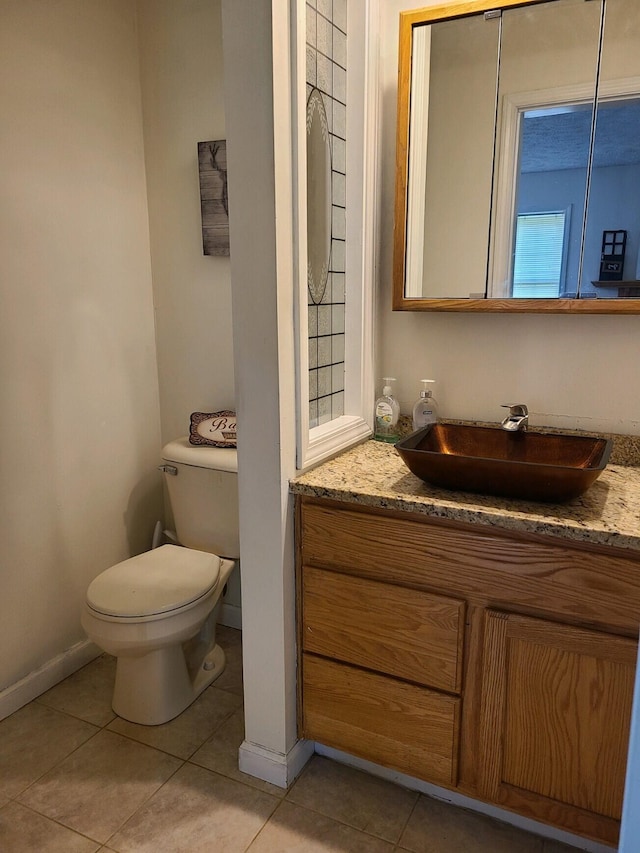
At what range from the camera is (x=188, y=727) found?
1874 millimetres

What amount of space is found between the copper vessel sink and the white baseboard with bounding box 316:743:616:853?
2.62ft

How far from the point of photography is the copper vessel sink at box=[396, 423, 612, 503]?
1.29 m

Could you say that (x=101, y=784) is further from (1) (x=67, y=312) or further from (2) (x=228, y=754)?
(1) (x=67, y=312)

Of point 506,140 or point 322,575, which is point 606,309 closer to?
point 506,140

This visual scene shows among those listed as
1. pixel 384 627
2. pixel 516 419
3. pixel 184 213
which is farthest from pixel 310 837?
pixel 184 213

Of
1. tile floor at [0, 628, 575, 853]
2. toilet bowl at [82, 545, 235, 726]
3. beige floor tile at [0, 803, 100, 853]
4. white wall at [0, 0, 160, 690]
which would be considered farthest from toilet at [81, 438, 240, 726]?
beige floor tile at [0, 803, 100, 853]

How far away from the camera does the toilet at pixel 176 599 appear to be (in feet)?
5.82

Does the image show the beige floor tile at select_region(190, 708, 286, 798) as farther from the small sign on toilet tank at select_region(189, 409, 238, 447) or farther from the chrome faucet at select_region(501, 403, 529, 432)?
the chrome faucet at select_region(501, 403, 529, 432)

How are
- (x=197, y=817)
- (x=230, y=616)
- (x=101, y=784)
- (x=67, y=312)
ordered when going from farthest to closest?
(x=230, y=616), (x=67, y=312), (x=101, y=784), (x=197, y=817)

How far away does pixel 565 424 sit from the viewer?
170 centimetres

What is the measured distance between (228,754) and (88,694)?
0.56m

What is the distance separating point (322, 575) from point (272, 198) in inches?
34.9

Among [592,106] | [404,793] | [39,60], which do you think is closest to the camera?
[592,106]

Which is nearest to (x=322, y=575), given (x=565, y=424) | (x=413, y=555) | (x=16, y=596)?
(x=413, y=555)
